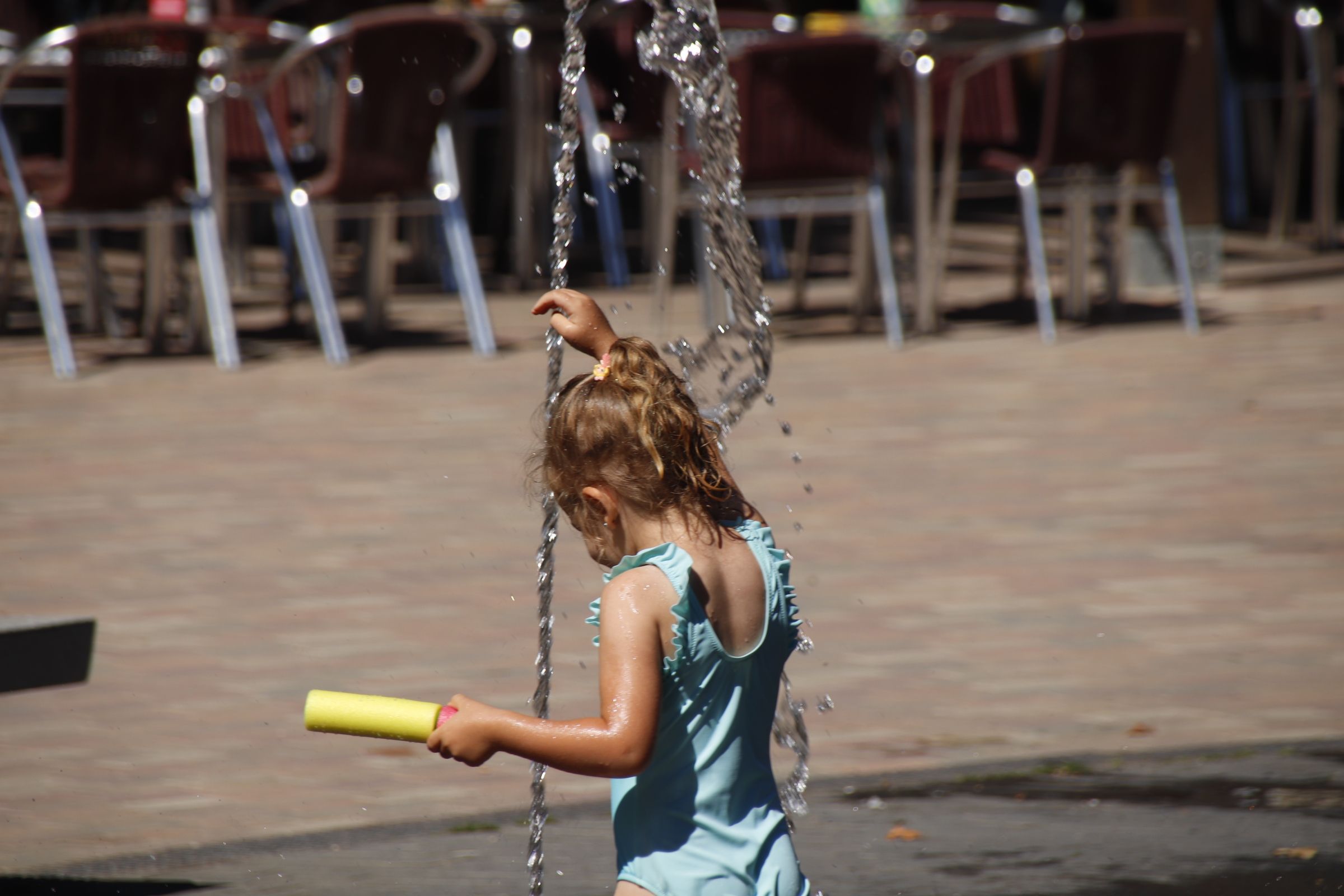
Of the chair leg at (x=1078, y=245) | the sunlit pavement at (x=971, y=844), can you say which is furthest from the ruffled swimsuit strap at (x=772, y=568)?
the chair leg at (x=1078, y=245)

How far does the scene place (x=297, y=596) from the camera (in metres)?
5.09

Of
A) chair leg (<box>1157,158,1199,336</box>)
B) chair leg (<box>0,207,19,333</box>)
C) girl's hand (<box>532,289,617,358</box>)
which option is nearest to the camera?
girl's hand (<box>532,289,617,358</box>)

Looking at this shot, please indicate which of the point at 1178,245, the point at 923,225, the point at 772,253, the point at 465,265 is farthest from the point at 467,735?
the point at 772,253

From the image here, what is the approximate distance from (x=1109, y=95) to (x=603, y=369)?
287 inches

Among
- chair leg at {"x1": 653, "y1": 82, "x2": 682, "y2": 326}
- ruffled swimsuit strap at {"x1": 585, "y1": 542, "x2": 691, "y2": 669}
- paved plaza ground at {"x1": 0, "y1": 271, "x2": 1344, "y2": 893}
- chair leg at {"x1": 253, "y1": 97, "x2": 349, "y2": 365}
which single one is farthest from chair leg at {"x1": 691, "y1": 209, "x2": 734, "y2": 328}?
ruffled swimsuit strap at {"x1": 585, "y1": 542, "x2": 691, "y2": 669}

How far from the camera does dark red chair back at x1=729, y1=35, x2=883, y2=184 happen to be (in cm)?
855

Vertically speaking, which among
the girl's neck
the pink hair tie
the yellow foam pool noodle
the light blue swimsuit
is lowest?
the light blue swimsuit

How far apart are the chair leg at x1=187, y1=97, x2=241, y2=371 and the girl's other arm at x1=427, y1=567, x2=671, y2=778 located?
669cm

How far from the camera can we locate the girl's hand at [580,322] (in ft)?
8.51

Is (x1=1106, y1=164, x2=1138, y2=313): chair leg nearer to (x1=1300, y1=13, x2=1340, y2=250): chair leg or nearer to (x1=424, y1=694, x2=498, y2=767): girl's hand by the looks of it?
(x1=1300, y1=13, x2=1340, y2=250): chair leg

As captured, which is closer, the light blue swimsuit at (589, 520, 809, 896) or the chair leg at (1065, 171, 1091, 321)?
the light blue swimsuit at (589, 520, 809, 896)

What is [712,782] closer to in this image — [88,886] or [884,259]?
[88,886]

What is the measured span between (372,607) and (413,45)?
13.9 feet

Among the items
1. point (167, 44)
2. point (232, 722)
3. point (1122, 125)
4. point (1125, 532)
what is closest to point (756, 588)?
point (232, 722)
